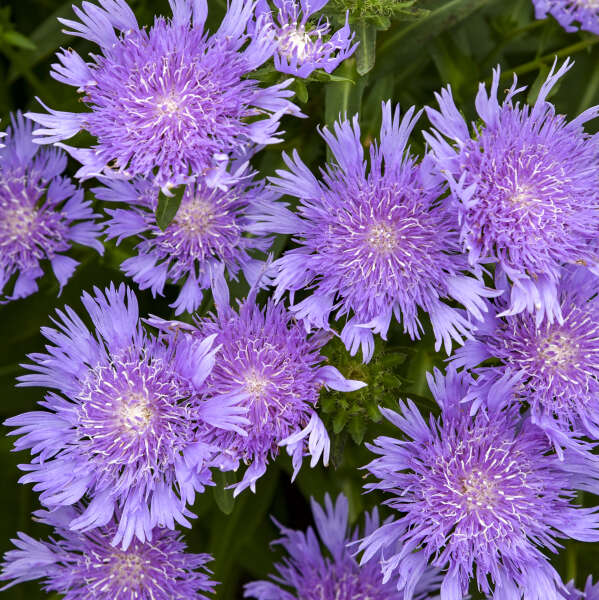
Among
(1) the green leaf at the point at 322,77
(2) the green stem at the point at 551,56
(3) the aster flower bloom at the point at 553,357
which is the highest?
(2) the green stem at the point at 551,56

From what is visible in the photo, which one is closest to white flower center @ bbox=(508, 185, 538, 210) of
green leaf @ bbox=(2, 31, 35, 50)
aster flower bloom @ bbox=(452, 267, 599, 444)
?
aster flower bloom @ bbox=(452, 267, 599, 444)

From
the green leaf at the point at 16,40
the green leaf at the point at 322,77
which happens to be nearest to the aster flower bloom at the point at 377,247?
the green leaf at the point at 322,77

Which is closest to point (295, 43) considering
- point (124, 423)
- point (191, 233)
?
point (191, 233)

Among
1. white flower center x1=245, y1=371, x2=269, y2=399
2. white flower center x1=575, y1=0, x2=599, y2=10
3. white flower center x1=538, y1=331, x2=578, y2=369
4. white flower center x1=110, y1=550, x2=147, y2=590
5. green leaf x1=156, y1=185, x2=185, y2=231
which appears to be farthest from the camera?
white flower center x1=575, y1=0, x2=599, y2=10

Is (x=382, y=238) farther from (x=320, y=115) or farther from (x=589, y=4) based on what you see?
(x=589, y=4)

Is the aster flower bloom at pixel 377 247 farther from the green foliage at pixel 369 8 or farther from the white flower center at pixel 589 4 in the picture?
the white flower center at pixel 589 4

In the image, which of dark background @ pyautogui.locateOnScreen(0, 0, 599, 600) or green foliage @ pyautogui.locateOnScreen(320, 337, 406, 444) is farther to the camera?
dark background @ pyautogui.locateOnScreen(0, 0, 599, 600)

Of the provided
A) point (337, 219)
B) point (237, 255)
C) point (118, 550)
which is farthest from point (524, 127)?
point (118, 550)

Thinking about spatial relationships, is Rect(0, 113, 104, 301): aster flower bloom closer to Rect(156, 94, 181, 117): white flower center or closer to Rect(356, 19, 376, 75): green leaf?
Rect(156, 94, 181, 117): white flower center
